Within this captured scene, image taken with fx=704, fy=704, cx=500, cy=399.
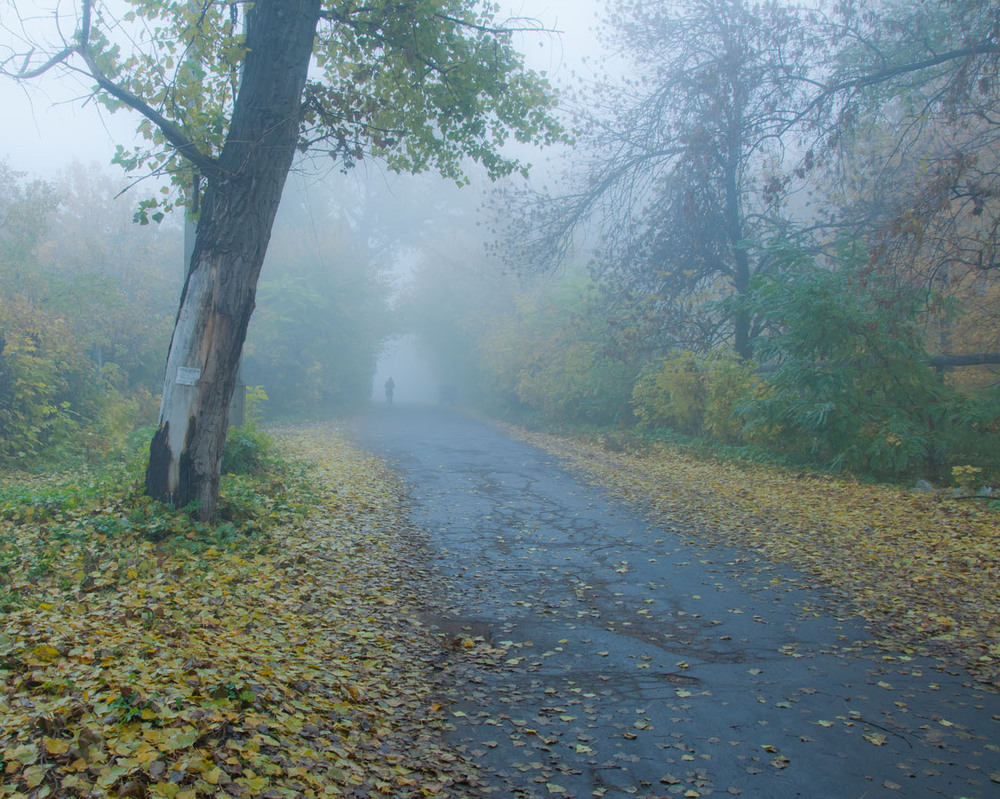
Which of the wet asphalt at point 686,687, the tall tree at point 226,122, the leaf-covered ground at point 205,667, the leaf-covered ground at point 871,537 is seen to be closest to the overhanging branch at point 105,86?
the tall tree at point 226,122

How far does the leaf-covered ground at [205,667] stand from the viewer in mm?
3051

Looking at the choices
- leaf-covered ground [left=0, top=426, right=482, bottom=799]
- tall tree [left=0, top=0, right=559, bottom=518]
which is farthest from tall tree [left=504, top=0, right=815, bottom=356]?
leaf-covered ground [left=0, top=426, right=482, bottom=799]

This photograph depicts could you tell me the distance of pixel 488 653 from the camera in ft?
16.5

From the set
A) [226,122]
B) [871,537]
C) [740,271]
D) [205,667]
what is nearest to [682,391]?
[740,271]

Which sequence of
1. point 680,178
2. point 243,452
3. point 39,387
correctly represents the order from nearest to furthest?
point 243,452 < point 39,387 < point 680,178

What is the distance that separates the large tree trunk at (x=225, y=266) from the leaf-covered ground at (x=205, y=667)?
701 millimetres

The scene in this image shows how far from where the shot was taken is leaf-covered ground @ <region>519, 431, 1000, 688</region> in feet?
17.9

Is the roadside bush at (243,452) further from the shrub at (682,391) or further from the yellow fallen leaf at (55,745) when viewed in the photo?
the shrub at (682,391)

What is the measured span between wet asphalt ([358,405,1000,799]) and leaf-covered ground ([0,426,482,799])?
43 centimetres

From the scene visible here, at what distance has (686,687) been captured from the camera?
4.45 metres

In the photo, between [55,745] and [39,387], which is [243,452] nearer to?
[39,387]

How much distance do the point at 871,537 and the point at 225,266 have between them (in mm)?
7779

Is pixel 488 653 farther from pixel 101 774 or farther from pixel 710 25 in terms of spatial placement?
pixel 710 25

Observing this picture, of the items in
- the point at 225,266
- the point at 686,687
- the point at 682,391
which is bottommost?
the point at 686,687
